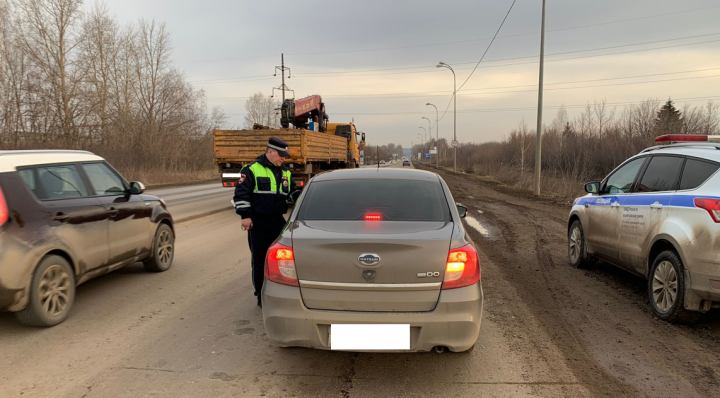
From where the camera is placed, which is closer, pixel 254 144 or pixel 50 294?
pixel 50 294

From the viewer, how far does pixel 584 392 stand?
2928 mm

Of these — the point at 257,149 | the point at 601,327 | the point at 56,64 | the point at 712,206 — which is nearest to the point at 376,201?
the point at 601,327

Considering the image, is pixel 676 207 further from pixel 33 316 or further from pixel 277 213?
pixel 33 316

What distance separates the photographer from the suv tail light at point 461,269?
2.89 metres

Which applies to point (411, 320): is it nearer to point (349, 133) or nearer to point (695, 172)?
point (695, 172)

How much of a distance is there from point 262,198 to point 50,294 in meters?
2.18

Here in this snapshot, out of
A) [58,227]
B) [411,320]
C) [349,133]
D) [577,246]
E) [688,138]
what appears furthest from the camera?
[349,133]

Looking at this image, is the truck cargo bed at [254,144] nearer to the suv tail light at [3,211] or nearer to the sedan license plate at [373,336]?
the suv tail light at [3,211]

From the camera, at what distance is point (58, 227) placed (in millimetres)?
4152

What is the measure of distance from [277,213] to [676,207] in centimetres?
399

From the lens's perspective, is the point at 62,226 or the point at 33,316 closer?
the point at 33,316

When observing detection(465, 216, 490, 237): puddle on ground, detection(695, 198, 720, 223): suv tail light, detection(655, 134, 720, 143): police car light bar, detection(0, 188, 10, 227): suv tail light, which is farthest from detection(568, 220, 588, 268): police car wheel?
detection(0, 188, 10, 227): suv tail light

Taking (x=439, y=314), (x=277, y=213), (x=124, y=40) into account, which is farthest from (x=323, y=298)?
(x=124, y=40)

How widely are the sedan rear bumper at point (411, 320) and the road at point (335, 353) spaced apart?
38cm
